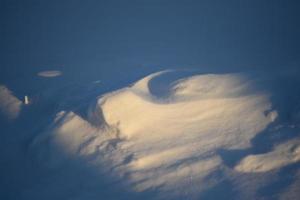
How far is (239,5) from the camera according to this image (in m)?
23.9

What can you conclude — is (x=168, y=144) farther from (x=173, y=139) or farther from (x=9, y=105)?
(x=9, y=105)

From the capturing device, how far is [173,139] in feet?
20.0

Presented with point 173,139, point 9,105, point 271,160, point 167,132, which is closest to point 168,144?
point 173,139

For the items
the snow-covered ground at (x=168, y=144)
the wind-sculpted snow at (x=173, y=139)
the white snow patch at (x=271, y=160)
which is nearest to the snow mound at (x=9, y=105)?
the snow-covered ground at (x=168, y=144)

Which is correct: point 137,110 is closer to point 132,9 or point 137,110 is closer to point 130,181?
point 130,181

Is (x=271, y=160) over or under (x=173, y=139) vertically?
under

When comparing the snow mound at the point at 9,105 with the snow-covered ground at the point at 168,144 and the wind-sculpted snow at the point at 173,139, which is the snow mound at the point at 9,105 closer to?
the snow-covered ground at the point at 168,144

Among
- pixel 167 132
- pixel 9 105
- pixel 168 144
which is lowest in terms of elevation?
pixel 168 144

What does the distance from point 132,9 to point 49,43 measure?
34.5 feet

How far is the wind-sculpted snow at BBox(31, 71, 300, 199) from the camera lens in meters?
4.91

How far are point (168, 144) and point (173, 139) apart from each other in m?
0.21

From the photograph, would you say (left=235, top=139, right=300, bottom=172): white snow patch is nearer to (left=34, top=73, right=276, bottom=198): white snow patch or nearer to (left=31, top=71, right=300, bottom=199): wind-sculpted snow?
(left=31, top=71, right=300, bottom=199): wind-sculpted snow

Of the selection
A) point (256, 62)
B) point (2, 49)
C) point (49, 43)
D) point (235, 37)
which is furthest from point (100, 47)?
point (256, 62)

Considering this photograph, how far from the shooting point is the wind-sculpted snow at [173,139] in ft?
16.1
